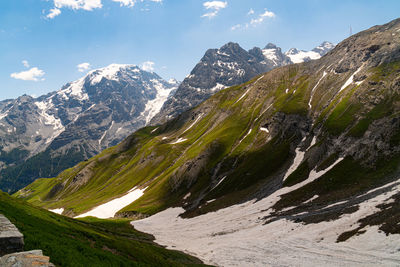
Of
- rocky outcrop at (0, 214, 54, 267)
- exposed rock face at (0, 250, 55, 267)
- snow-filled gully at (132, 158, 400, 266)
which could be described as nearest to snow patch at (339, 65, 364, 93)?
snow-filled gully at (132, 158, 400, 266)

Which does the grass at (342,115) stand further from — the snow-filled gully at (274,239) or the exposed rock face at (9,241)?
the exposed rock face at (9,241)

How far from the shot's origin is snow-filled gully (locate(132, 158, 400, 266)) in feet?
139

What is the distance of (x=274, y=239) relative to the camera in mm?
58219

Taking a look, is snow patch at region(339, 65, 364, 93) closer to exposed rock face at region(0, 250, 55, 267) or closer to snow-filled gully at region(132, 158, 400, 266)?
snow-filled gully at region(132, 158, 400, 266)

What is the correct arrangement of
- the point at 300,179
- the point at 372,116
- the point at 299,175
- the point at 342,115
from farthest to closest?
the point at 342,115, the point at 372,116, the point at 299,175, the point at 300,179

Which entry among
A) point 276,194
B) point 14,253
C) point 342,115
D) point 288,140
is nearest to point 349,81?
point 342,115

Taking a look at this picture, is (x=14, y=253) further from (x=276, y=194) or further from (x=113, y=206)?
(x=113, y=206)

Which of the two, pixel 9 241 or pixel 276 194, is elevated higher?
pixel 9 241

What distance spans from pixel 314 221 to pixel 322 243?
34.2 feet

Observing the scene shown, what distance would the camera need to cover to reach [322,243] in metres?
49.8

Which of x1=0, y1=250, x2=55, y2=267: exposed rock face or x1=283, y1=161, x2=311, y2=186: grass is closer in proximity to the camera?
x1=0, y1=250, x2=55, y2=267: exposed rock face

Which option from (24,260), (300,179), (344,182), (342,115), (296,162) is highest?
(24,260)

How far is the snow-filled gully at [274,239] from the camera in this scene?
42.2 meters

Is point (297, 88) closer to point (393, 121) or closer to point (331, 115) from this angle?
point (331, 115)
